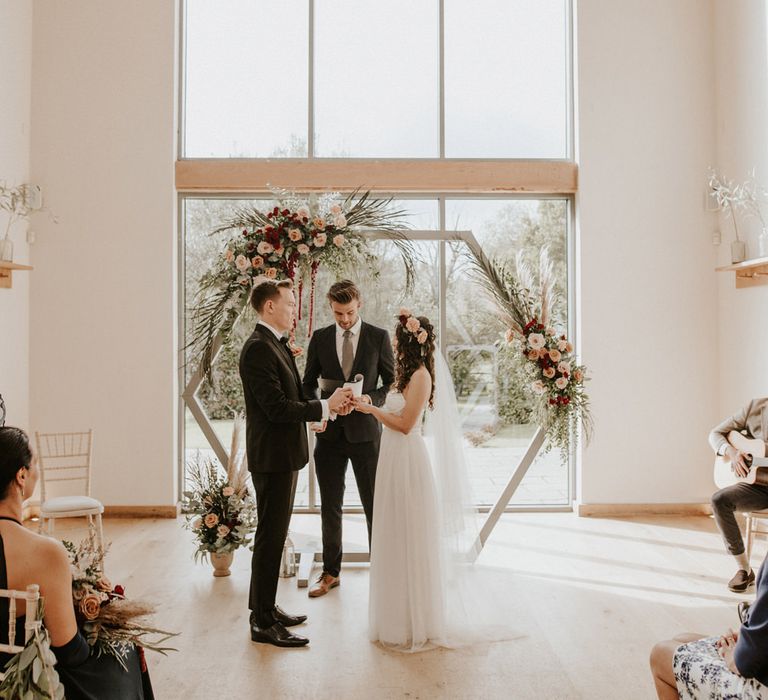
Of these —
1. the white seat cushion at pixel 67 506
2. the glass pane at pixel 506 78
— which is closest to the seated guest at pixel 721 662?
the white seat cushion at pixel 67 506

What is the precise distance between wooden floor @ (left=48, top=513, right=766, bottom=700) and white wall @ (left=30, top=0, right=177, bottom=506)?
35.6 inches

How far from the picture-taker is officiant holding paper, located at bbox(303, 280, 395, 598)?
14.8 ft

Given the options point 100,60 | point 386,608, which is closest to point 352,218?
point 386,608

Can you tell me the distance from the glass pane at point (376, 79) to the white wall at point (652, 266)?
57.0 inches

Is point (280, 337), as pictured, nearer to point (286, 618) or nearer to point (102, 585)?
point (286, 618)

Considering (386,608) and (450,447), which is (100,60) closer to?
(450,447)

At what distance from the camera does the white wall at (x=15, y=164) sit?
19.7ft

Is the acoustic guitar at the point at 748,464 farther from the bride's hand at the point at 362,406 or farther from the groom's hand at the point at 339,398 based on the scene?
the groom's hand at the point at 339,398

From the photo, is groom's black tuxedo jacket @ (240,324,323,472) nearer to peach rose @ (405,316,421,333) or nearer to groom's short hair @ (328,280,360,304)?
peach rose @ (405,316,421,333)

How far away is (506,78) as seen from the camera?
6887mm

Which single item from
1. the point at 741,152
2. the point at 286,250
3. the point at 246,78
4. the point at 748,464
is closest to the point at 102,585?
the point at 286,250

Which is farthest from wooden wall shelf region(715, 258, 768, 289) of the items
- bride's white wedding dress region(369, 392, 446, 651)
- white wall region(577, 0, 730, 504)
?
bride's white wedding dress region(369, 392, 446, 651)

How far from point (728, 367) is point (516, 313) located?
2.53m

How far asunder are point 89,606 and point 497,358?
201 inches
